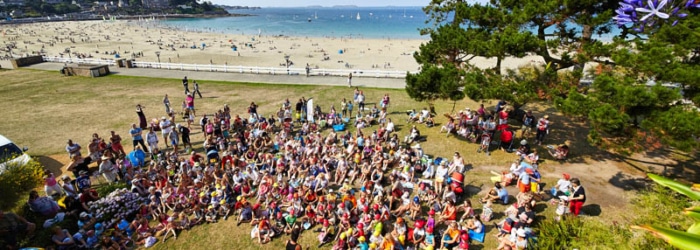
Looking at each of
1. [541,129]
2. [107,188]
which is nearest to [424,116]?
[541,129]

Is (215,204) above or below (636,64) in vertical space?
below

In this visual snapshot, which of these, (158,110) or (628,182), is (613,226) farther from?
(158,110)

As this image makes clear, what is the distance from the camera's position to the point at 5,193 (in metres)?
9.71

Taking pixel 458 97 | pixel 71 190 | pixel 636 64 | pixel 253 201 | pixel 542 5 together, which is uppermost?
pixel 542 5

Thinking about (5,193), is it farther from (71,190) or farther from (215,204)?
(215,204)

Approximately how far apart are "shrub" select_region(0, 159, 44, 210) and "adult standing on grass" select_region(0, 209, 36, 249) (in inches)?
47.8

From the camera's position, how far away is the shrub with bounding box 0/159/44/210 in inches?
380

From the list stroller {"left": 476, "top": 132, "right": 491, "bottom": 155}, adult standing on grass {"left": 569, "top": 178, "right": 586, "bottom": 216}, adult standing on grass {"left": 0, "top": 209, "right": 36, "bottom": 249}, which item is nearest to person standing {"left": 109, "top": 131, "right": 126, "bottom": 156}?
adult standing on grass {"left": 0, "top": 209, "right": 36, "bottom": 249}

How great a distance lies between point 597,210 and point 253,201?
35.0 feet

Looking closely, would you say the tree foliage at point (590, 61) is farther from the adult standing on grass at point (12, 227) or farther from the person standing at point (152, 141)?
→ the adult standing on grass at point (12, 227)

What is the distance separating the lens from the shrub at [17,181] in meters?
9.66

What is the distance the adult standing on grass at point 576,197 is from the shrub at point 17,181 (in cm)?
1596

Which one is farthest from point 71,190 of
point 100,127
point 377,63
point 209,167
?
point 377,63

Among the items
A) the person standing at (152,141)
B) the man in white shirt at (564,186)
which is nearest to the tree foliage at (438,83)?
the man in white shirt at (564,186)
